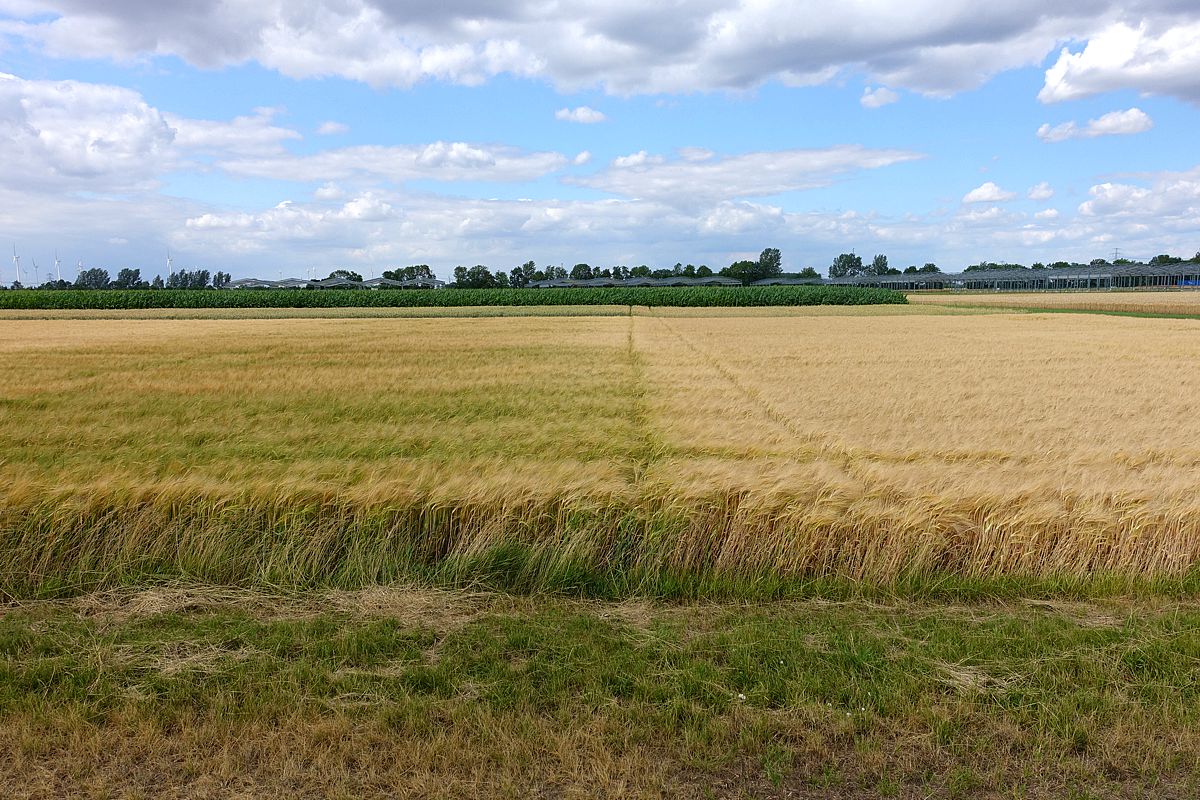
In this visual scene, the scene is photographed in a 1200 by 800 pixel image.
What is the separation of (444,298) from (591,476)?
9167 cm

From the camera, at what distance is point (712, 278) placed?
7249 inches

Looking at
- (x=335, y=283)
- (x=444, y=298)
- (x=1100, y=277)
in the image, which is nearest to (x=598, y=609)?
(x=444, y=298)

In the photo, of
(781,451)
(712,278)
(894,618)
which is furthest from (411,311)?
(712,278)

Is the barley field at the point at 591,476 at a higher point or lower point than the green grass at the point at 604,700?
higher

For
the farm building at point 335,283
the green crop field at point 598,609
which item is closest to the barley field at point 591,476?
the green crop field at point 598,609

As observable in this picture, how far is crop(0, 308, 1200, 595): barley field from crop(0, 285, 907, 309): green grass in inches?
2911

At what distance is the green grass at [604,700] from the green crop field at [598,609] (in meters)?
0.02

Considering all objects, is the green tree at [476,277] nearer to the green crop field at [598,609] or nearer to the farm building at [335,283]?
the farm building at [335,283]

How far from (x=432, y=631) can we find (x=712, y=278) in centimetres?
18239

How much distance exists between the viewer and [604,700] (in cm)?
491

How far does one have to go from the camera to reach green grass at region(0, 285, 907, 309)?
95812 millimetres

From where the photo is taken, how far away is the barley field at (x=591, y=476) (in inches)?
292

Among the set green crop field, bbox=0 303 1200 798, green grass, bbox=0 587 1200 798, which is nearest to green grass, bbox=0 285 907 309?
green crop field, bbox=0 303 1200 798

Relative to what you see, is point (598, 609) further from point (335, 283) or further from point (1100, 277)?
point (1100, 277)
